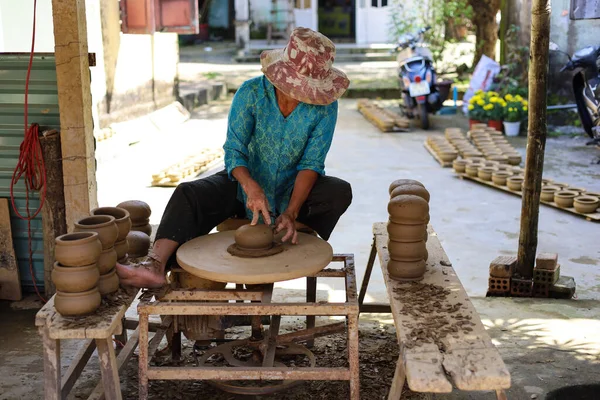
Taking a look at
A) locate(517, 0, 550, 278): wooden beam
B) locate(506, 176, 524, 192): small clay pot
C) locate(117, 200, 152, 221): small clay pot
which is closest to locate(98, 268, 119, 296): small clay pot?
locate(117, 200, 152, 221): small clay pot

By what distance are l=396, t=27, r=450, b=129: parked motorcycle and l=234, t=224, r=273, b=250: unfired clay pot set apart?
7.83 metres

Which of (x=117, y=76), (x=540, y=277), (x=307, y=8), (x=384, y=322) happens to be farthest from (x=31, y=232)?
(x=307, y=8)

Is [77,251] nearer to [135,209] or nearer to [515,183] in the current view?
[135,209]

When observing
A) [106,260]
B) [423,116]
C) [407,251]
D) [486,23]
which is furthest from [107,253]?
[486,23]

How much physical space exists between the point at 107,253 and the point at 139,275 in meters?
0.20

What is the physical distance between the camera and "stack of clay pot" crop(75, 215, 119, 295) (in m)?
2.95

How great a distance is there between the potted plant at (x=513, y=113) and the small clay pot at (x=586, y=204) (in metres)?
3.97

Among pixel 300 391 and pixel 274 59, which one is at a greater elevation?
pixel 274 59

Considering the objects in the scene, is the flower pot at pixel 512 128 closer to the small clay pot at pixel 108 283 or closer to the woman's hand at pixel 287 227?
the woman's hand at pixel 287 227

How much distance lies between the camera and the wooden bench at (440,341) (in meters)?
2.38

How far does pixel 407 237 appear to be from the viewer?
317 centimetres

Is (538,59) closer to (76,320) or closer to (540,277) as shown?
(540,277)

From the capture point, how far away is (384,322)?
13.5 feet

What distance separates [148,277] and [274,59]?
120cm
